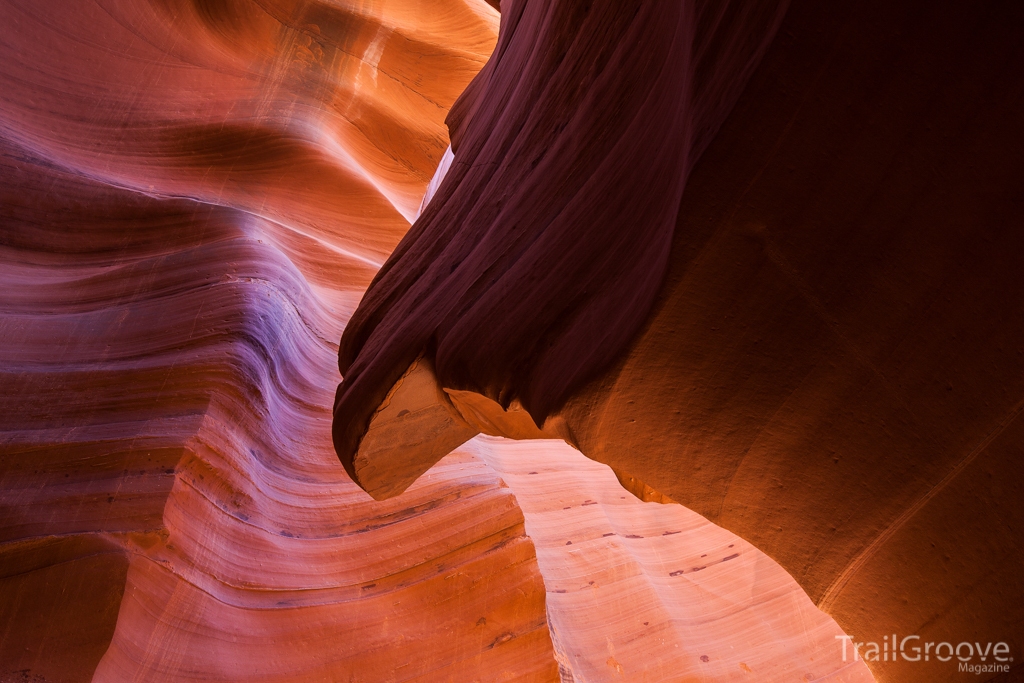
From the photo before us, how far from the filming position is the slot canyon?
2.92ft

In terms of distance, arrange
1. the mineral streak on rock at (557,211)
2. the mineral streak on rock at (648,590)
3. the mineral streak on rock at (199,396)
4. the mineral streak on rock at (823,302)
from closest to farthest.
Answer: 1. the mineral streak on rock at (823,302)
2. the mineral streak on rock at (557,211)
3. the mineral streak on rock at (199,396)
4. the mineral streak on rock at (648,590)

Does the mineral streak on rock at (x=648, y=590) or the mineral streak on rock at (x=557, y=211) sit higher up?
the mineral streak on rock at (x=557, y=211)

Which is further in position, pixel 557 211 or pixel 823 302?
pixel 557 211

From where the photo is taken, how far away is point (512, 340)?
1.38 m

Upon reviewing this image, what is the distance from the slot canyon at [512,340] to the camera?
89cm

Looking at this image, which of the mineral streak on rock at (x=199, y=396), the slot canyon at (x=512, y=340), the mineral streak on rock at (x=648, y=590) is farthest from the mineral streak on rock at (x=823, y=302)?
the mineral streak on rock at (x=648, y=590)

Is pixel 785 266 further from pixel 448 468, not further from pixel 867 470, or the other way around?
pixel 448 468

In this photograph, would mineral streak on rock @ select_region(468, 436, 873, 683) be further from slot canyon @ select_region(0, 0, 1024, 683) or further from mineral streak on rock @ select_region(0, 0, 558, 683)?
mineral streak on rock @ select_region(0, 0, 558, 683)

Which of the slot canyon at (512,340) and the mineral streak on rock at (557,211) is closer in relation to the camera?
the slot canyon at (512,340)

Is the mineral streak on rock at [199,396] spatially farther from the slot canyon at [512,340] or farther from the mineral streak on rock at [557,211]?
the mineral streak on rock at [557,211]

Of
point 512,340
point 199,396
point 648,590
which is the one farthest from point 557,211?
point 648,590

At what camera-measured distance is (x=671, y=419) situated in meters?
1.11

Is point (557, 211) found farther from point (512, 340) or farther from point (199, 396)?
point (199, 396)

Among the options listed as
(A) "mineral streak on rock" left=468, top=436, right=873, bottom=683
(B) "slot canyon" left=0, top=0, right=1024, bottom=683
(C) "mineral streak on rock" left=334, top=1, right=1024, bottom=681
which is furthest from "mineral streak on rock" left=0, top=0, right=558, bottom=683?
(C) "mineral streak on rock" left=334, top=1, right=1024, bottom=681
